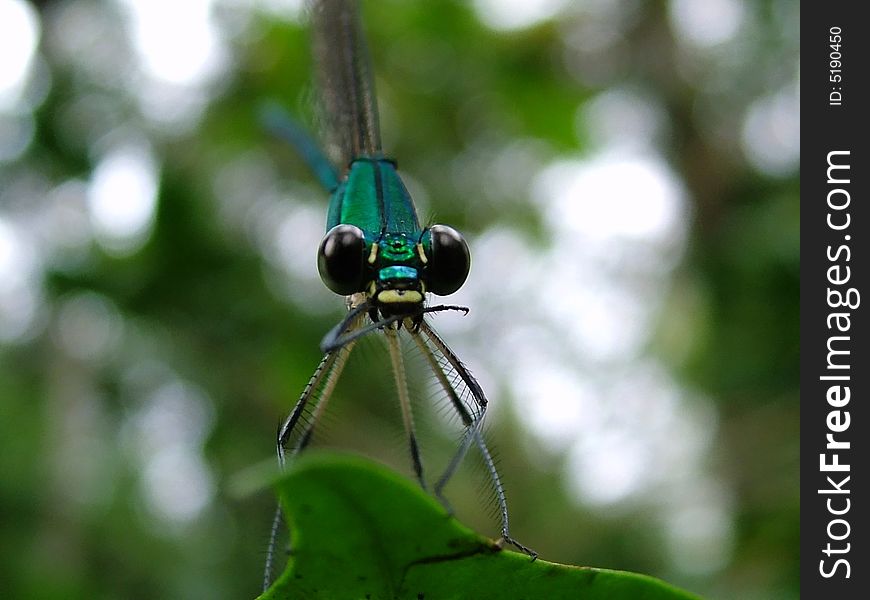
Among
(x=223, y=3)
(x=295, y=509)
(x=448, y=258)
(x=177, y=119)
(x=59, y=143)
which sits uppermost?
(x=223, y=3)

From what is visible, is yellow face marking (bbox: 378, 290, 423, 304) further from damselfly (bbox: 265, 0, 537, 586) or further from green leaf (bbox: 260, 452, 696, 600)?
green leaf (bbox: 260, 452, 696, 600)

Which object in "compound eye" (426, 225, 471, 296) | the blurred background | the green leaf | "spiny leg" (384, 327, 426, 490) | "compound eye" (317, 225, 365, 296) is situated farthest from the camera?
the blurred background

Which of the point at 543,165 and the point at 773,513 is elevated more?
the point at 543,165

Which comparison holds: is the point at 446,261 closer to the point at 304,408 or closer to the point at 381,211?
the point at 381,211

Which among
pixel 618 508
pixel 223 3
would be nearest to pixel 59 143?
pixel 223 3

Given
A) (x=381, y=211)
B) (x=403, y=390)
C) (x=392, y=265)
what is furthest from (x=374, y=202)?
(x=403, y=390)

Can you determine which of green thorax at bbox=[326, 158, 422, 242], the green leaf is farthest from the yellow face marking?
the green leaf

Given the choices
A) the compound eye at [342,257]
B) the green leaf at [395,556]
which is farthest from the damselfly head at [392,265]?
the green leaf at [395,556]

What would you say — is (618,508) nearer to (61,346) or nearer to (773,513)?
(773,513)
